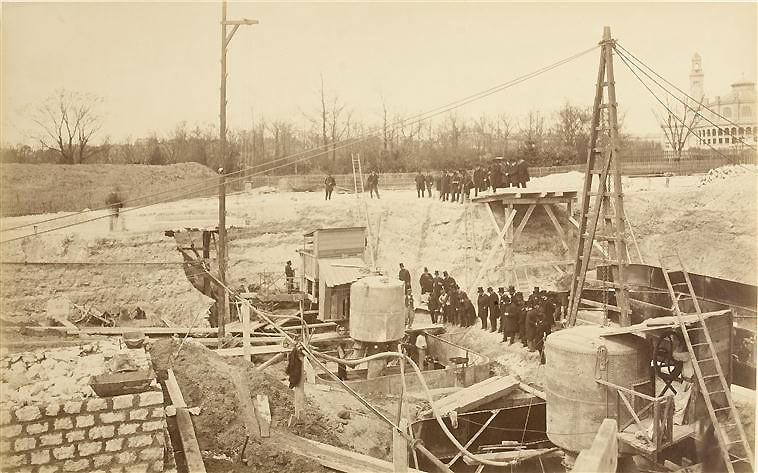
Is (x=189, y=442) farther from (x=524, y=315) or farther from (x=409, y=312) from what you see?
(x=409, y=312)

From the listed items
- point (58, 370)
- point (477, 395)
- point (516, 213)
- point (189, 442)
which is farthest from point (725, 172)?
point (58, 370)

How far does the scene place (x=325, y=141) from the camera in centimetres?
3466

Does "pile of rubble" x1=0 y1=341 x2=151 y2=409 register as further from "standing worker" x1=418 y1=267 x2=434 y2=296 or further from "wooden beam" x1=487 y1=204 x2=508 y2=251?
"wooden beam" x1=487 y1=204 x2=508 y2=251

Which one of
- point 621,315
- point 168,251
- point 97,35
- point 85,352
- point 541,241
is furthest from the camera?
point 168,251

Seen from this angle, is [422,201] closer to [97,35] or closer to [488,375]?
[488,375]

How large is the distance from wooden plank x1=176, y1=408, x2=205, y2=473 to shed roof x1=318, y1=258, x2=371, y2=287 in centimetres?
1008

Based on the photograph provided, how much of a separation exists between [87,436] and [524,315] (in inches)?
460

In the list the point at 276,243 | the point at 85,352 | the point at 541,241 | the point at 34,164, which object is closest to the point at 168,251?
the point at 276,243

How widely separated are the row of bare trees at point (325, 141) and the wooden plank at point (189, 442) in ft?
28.2

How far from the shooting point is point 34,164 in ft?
56.8

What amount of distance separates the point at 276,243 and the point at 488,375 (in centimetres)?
1443

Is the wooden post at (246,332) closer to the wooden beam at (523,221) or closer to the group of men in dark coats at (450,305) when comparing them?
Result: the group of men in dark coats at (450,305)

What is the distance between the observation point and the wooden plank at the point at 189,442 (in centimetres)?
770

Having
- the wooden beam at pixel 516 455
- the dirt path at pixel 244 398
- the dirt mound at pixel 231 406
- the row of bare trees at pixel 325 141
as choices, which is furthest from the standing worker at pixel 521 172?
the dirt path at pixel 244 398
